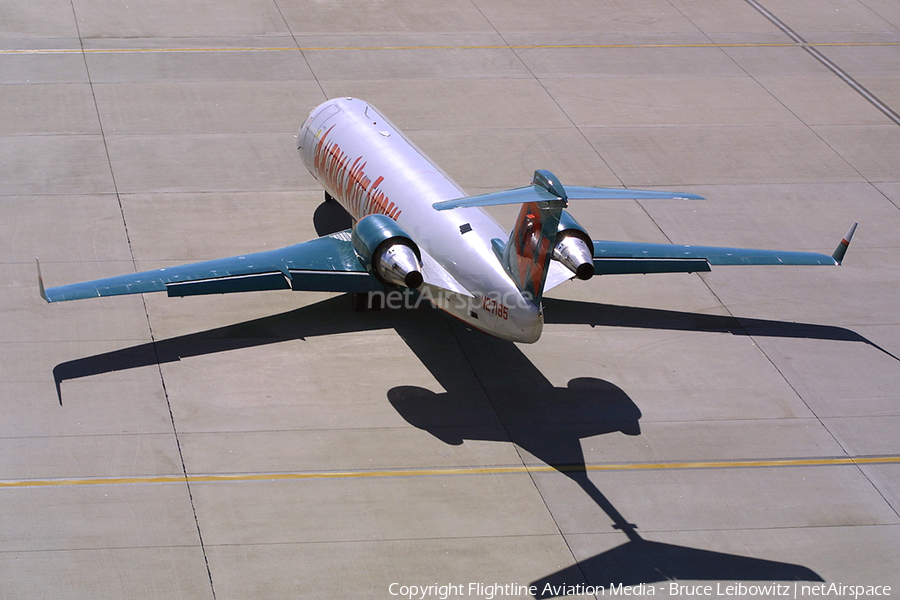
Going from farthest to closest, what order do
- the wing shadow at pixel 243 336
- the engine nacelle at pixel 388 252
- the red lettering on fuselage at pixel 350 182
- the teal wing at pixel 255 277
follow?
the red lettering on fuselage at pixel 350 182, the wing shadow at pixel 243 336, the teal wing at pixel 255 277, the engine nacelle at pixel 388 252

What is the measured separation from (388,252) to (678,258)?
24.0 ft

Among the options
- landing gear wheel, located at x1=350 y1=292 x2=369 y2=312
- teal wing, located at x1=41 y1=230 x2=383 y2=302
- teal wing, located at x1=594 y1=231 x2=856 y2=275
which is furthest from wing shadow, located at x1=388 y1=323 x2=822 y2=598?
teal wing, located at x1=594 y1=231 x2=856 y2=275

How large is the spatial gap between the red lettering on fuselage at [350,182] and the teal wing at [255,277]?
1.53m

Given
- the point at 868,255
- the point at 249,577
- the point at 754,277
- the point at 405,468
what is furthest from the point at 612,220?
the point at 249,577

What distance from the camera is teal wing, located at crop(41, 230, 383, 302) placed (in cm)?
2062

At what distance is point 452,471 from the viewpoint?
19.2 meters

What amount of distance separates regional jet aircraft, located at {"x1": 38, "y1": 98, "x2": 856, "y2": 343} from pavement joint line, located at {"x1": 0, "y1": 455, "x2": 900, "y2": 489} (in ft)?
8.75

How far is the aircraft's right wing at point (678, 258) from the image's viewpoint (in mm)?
23672

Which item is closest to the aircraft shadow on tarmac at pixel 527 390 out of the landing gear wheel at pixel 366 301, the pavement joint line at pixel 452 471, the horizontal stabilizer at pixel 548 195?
the landing gear wheel at pixel 366 301

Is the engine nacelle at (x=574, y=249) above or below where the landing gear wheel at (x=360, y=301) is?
above

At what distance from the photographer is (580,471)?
19500 millimetres

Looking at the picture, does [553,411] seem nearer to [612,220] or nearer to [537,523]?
[537,523]

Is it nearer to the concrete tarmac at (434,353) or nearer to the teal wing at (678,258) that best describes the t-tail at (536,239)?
the concrete tarmac at (434,353)

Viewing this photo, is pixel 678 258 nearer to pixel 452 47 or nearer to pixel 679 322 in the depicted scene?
pixel 679 322
